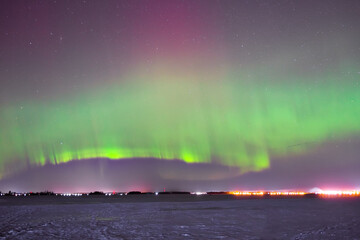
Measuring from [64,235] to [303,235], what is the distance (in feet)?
51.2

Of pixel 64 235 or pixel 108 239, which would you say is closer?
pixel 108 239

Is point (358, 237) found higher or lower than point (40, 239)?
lower

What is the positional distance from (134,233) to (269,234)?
8964mm

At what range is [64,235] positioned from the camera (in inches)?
870

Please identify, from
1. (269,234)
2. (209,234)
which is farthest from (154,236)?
(269,234)

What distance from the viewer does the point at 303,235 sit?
21750 millimetres

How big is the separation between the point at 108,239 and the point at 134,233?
9.58ft

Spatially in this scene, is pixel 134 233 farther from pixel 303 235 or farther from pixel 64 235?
pixel 303 235

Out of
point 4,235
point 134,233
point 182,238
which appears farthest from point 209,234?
point 4,235

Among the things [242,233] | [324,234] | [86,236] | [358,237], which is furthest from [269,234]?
[86,236]

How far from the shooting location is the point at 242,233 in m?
22.5

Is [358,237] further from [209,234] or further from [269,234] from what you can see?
[209,234]

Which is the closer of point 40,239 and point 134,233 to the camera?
point 40,239

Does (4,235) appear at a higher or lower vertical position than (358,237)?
higher
